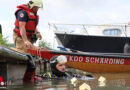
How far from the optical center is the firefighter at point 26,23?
4.67m

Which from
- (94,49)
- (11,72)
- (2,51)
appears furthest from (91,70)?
(2,51)

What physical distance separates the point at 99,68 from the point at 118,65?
25.5 inches

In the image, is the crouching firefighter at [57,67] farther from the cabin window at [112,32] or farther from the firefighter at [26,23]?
the cabin window at [112,32]

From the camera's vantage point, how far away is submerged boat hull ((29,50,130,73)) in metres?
7.16

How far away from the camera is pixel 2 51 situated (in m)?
2.62

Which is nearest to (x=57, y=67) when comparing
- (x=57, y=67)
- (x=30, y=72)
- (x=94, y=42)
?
(x=57, y=67)

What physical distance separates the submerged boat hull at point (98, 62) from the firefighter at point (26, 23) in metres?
2.11

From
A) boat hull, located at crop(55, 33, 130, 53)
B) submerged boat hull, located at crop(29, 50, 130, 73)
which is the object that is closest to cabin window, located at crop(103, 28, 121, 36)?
boat hull, located at crop(55, 33, 130, 53)

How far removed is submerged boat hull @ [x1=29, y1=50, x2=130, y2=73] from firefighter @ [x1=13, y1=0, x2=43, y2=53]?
2.11m

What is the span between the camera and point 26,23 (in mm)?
4914

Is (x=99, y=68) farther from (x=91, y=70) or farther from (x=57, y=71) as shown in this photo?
(x=57, y=71)

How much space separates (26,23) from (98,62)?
324 centimetres

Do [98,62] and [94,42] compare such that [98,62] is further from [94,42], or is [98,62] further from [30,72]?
[30,72]

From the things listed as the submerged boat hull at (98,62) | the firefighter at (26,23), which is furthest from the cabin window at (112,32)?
the firefighter at (26,23)
